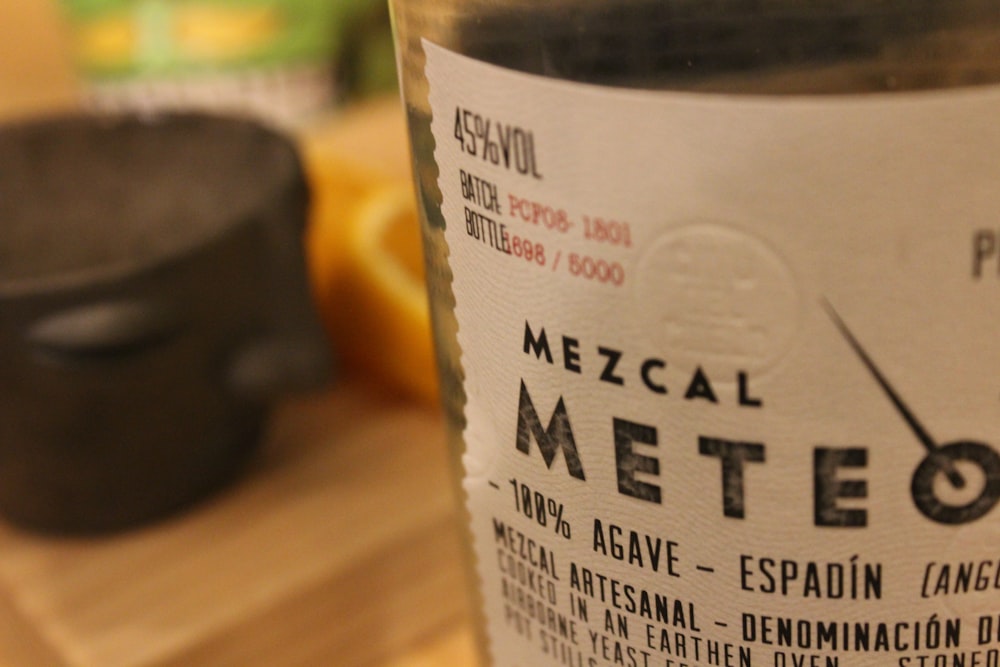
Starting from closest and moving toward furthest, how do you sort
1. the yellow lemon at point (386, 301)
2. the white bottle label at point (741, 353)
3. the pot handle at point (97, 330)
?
1. the white bottle label at point (741, 353)
2. the pot handle at point (97, 330)
3. the yellow lemon at point (386, 301)

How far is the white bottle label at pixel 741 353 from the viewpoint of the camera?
0.55 feet

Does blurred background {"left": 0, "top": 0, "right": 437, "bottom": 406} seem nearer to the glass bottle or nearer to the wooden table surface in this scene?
the wooden table surface

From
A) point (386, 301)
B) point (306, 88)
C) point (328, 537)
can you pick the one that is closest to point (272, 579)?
point (328, 537)

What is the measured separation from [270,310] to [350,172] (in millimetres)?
148

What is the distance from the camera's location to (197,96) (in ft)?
2.20

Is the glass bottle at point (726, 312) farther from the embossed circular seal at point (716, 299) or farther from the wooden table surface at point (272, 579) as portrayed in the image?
the wooden table surface at point (272, 579)

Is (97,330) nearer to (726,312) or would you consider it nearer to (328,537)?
(328,537)

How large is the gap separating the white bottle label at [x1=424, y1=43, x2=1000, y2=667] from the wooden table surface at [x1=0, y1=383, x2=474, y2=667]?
0.13 m

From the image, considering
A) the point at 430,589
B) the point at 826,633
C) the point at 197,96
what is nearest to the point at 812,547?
the point at 826,633

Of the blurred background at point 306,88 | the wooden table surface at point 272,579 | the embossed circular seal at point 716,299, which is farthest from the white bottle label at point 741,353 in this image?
the blurred background at point 306,88

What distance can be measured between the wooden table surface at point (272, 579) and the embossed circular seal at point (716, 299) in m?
0.18

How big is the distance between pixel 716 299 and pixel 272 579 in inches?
8.7

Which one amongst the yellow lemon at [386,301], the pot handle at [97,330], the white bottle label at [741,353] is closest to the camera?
the white bottle label at [741,353]

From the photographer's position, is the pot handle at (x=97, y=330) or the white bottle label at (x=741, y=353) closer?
the white bottle label at (x=741, y=353)
